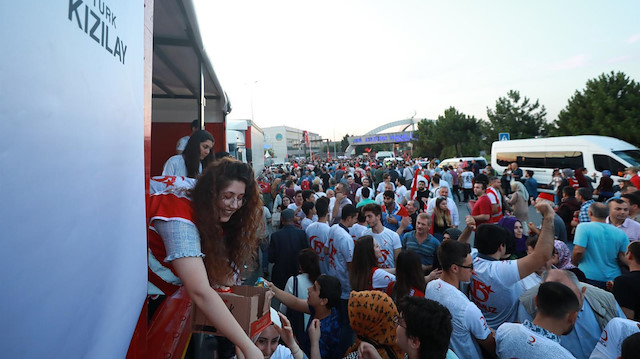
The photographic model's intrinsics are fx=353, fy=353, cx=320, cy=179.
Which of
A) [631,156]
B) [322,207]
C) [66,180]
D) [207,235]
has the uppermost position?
[631,156]

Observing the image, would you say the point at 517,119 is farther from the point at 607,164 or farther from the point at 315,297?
the point at 315,297

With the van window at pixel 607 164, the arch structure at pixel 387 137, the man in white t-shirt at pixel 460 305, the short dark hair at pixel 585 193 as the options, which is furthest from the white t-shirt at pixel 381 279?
the arch structure at pixel 387 137

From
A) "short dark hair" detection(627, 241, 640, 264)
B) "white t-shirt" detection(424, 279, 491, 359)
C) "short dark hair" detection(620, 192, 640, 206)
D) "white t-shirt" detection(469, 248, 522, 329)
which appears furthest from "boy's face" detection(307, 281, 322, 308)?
"short dark hair" detection(620, 192, 640, 206)

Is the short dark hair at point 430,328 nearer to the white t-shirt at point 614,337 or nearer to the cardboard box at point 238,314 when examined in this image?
the cardboard box at point 238,314

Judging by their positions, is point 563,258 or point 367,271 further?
point 563,258

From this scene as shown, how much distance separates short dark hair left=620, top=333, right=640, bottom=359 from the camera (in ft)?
6.95

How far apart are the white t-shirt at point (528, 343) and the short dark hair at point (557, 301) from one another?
158mm

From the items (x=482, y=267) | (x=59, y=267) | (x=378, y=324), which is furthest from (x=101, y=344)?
(x=482, y=267)

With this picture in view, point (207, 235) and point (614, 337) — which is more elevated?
point (207, 235)

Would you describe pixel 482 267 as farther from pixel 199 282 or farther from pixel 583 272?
pixel 199 282

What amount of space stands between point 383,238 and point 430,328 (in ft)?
8.96

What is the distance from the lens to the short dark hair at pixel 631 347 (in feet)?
6.95

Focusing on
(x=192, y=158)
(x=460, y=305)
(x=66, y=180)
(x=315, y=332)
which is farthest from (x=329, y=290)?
(x=66, y=180)

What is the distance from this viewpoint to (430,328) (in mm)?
2191
